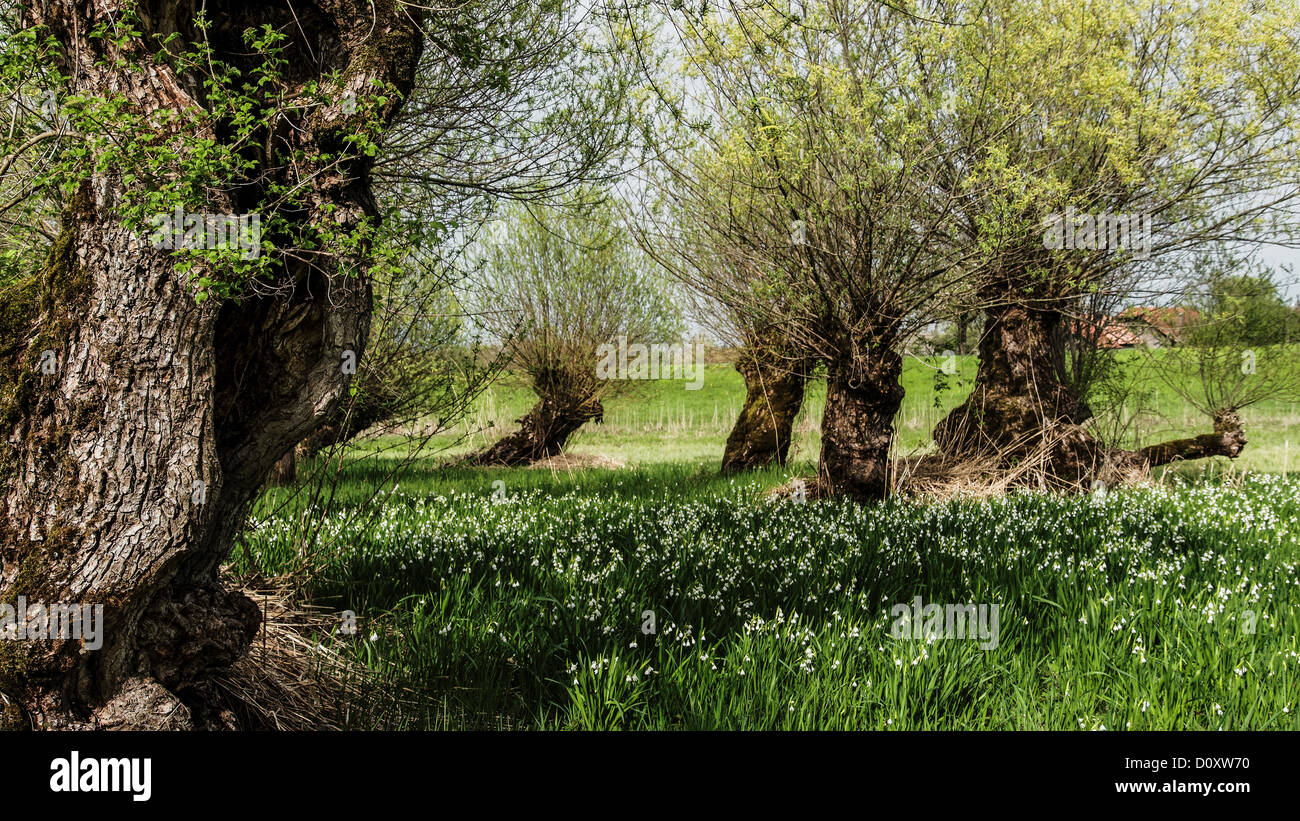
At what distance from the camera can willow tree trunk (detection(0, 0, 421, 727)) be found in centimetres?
256

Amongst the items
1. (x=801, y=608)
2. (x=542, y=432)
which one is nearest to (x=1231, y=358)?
(x=801, y=608)

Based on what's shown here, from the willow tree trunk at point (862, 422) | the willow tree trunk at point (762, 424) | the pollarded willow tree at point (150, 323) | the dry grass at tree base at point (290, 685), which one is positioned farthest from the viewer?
the willow tree trunk at point (762, 424)

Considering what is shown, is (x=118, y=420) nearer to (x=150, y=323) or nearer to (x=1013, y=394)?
(x=150, y=323)

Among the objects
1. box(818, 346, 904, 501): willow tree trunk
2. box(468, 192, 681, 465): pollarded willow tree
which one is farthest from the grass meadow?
box(468, 192, 681, 465): pollarded willow tree

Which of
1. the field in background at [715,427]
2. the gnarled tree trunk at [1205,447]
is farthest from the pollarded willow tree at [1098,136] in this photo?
the field in background at [715,427]

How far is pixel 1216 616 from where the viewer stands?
4.37 meters

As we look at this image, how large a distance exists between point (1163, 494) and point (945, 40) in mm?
5729

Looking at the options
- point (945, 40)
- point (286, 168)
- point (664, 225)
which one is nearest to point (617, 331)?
point (664, 225)

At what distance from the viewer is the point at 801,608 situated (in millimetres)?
4566

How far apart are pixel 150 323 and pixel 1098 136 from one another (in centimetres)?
868

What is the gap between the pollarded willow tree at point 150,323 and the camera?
8.37ft

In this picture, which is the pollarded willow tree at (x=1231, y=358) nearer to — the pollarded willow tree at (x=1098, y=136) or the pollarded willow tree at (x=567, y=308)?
the pollarded willow tree at (x=1098, y=136)

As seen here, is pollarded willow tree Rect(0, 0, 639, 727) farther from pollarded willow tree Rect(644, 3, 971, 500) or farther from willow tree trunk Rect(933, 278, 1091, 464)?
willow tree trunk Rect(933, 278, 1091, 464)

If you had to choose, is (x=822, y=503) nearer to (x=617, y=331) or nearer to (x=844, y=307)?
(x=844, y=307)
